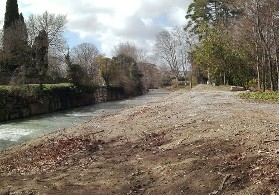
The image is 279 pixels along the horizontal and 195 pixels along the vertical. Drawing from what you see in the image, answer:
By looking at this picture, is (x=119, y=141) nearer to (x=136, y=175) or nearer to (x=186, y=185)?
(x=136, y=175)

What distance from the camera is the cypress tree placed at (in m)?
49.2

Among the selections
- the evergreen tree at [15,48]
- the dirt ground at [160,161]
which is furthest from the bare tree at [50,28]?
the dirt ground at [160,161]

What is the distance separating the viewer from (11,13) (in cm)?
4962

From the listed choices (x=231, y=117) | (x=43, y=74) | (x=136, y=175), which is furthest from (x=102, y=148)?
(x=43, y=74)

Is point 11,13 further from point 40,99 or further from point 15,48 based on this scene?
point 40,99

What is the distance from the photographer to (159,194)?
25.5 feet

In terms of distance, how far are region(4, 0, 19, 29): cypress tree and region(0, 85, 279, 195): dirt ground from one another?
126ft

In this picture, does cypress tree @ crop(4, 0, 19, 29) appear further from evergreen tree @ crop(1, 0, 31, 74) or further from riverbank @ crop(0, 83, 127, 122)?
riverbank @ crop(0, 83, 127, 122)

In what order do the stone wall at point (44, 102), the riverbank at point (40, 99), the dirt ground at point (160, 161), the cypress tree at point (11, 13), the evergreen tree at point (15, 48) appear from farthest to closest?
1. the cypress tree at point (11, 13)
2. the evergreen tree at point (15, 48)
3. the riverbank at point (40, 99)
4. the stone wall at point (44, 102)
5. the dirt ground at point (160, 161)

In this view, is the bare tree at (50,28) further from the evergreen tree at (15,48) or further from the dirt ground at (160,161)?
the dirt ground at (160,161)

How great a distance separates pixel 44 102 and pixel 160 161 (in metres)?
27.9

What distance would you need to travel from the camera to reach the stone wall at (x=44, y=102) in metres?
30.4

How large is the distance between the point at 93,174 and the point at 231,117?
673 cm

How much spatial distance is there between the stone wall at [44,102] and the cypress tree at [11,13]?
14248 millimetres
